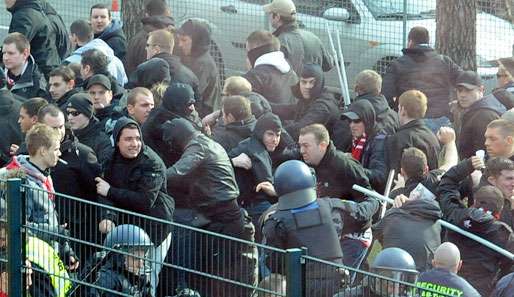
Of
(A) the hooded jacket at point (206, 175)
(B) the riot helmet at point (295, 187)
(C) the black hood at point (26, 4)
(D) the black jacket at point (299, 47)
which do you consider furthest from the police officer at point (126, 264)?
(C) the black hood at point (26, 4)

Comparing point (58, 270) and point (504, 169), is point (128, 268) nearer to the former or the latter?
point (58, 270)

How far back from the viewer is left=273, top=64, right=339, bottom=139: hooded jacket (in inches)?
468

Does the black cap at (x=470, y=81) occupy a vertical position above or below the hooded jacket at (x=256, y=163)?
above

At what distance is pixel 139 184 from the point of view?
9.52 meters

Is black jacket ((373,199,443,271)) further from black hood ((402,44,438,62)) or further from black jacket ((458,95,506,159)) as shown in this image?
black hood ((402,44,438,62))

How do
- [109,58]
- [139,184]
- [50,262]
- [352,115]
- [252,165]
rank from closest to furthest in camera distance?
[50,262] → [139,184] → [252,165] → [352,115] → [109,58]

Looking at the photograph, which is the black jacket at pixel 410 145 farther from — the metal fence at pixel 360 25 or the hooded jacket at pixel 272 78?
the metal fence at pixel 360 25

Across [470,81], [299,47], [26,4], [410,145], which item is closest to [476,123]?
[470,81]

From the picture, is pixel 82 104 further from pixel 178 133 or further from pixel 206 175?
pixel 206 175

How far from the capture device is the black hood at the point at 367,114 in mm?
10984

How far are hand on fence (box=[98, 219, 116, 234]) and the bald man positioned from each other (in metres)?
1.78

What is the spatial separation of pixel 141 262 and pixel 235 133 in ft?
12.0

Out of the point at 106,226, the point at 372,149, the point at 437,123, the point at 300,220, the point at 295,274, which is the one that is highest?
the point at 295,274

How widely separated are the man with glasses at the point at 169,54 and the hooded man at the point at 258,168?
193cm
